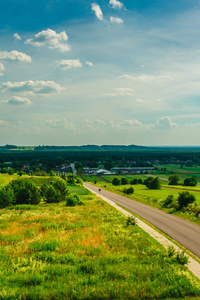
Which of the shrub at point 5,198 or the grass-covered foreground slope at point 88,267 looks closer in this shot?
the grass-covered foreground slope at point 88,267

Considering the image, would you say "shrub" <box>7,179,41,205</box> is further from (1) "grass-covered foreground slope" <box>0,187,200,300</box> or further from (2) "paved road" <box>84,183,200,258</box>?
(2) "paved road" <box>84,183,200,258</box>

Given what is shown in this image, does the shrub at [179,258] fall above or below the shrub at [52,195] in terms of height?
above

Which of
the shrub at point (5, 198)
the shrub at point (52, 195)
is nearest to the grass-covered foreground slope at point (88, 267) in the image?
the shrub at point (5, 198)

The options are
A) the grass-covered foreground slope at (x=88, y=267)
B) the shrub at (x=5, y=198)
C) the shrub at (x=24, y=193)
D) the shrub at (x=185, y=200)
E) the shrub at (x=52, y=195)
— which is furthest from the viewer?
the shrub at (x=52, y=195)

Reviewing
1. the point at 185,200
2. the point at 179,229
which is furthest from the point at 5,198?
the point at 185,200

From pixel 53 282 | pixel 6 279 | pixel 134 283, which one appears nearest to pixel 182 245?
pixel 134 283

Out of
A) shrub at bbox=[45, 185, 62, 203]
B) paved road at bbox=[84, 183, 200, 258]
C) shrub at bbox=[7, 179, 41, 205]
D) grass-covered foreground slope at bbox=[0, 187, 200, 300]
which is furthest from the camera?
shrub at bbox=[45, 185, 62, 203]

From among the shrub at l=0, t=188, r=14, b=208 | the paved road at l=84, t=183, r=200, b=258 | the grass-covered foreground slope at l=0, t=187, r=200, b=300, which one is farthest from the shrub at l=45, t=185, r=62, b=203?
the grass-covered foreground slope at l=0, t=187, r=200, b=300

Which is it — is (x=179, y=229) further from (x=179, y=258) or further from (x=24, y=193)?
(x=24, y=193)

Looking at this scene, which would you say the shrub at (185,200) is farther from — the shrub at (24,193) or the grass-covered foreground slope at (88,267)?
the shrub at (24,193)
